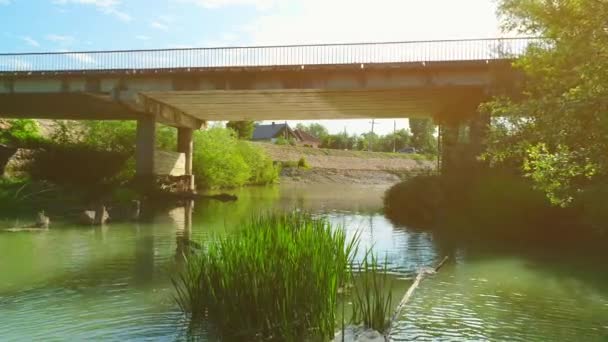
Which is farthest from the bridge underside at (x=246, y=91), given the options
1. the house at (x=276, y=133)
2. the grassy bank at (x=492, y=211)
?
the house at (x=276, y=133)

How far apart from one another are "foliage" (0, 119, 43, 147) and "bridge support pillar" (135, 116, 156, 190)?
681 cm

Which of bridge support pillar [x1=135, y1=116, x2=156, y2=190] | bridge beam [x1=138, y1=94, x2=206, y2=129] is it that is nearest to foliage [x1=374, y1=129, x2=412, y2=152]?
bridge beam [x1=138, y1=94, x2=206, y2=129]

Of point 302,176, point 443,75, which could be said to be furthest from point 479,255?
point 302,176

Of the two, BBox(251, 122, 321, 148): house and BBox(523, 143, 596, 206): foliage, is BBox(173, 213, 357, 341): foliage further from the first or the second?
BBox(251, 122, 321, 148): house

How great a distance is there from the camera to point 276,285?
6.73m

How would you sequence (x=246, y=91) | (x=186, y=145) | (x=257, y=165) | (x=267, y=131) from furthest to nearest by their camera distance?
(x=267, y=131), (x=257, y=165), (x=186, y=145), (x=246, y=91)

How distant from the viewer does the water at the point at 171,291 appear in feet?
26.6

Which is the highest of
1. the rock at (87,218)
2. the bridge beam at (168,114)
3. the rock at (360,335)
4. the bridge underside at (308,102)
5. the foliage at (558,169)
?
the bridge underside at (308,102)

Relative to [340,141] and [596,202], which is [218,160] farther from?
[340,141]

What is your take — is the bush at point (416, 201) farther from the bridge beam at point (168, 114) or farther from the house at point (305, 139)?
the house at point (305, 139)

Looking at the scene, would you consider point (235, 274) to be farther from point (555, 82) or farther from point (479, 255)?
point (479, 255)

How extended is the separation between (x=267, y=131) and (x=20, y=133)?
80.5 meters

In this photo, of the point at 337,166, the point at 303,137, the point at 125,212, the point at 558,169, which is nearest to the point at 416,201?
the point at 125,212

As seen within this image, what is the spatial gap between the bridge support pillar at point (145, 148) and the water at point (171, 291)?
14.6 m
